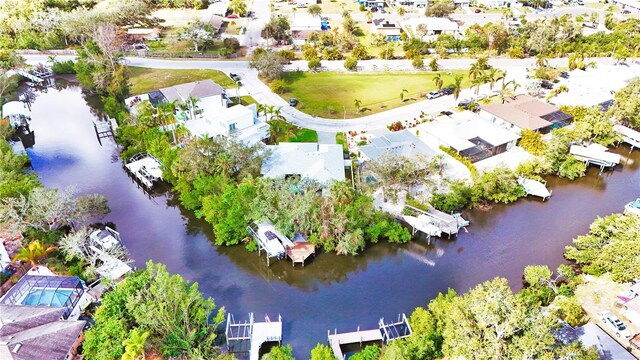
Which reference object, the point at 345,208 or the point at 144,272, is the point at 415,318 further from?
the point at 144,272

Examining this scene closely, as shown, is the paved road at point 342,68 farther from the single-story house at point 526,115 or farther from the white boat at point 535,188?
the white boat at point 535,188

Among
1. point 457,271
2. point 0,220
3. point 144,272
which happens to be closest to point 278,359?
point 144,272

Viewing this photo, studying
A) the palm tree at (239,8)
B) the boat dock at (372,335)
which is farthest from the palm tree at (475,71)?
the palm tree at (239,8)

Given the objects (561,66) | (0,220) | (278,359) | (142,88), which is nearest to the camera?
(278,359)

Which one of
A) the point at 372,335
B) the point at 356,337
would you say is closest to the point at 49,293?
the point at 356,337

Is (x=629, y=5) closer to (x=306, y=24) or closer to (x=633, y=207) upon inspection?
(x=306, y=24)

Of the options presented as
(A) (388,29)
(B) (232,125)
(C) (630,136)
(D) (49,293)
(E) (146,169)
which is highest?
(A) (388,29)
